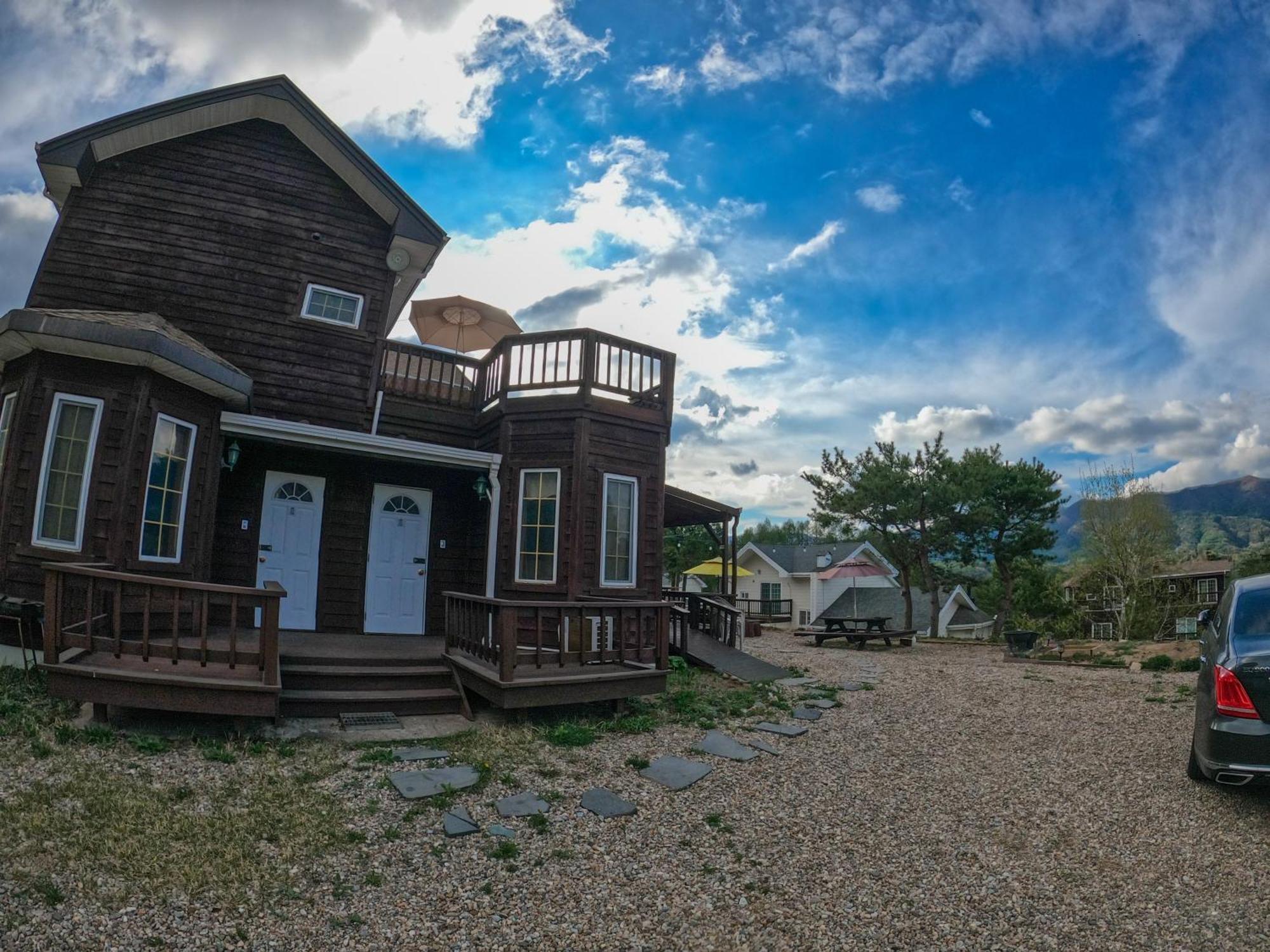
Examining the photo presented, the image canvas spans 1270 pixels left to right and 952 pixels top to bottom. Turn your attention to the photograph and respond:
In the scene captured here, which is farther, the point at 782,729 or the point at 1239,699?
the point at 782,729

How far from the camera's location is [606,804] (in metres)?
4.55

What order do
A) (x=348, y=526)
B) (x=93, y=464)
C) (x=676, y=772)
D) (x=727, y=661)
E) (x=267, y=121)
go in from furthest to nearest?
(x=727, y=661)
(x=267, y=121)
(x=348, y=526)
(x=93, y=464)
(x=676, y=772)

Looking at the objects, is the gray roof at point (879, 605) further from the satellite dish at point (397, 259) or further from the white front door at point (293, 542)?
the white front door at point (293, 542)

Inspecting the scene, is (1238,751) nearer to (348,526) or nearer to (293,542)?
(348,526)

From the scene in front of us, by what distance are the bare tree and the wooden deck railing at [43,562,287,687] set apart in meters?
21.8

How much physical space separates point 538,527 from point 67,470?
4898 millimetres

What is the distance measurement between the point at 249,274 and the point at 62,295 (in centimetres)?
206

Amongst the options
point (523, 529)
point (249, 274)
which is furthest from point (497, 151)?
point (523, 529)

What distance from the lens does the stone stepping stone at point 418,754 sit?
17.4 feet

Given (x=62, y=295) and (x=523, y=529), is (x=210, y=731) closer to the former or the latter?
(x=523, y=529)

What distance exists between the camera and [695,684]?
343 inches

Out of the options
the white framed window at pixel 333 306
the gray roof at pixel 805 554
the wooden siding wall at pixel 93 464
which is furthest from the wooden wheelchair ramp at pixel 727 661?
the gray roof at pixel 805 554

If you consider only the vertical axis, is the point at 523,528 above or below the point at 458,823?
above

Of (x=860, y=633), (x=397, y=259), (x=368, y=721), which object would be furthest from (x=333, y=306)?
(x=860, y=633)
